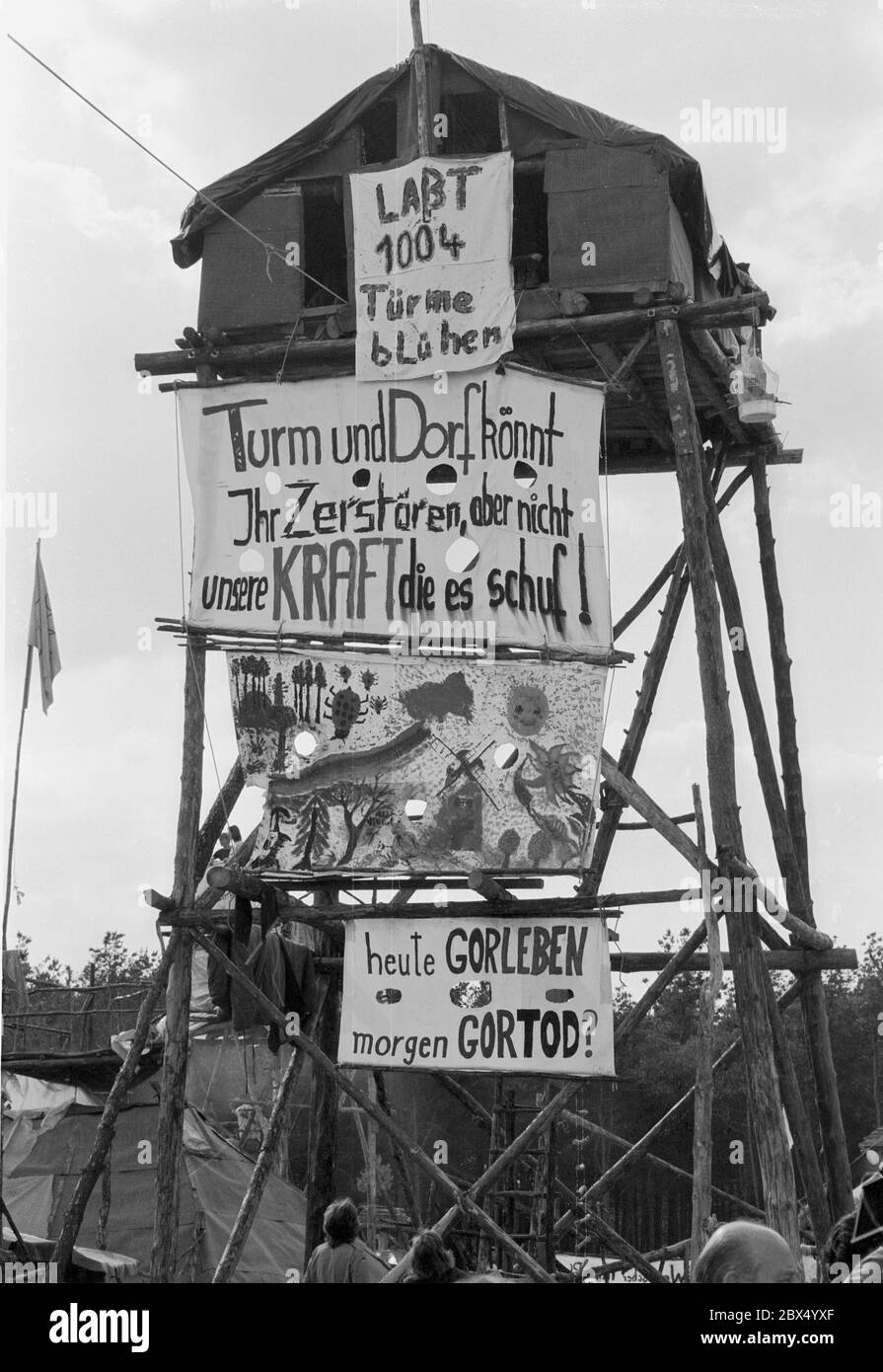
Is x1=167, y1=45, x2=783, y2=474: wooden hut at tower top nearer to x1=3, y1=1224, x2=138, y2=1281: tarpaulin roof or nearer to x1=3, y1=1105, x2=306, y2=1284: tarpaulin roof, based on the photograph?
x1=3, y1=1224, x2=138, y2=1281: tarpaulin roof

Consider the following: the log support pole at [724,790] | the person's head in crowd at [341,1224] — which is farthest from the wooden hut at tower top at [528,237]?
the person's head in crowd at [341,1224]

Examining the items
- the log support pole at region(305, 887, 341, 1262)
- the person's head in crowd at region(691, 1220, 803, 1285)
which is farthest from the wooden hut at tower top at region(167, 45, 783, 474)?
the person's head in crowd at region(691, 1220, 803, 1285)

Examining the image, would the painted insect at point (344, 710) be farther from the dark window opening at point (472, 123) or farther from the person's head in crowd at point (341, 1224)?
the person's head in crowd at point (341, 1224)

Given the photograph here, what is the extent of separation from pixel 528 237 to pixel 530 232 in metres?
0.06

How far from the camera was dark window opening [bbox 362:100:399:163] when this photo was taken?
1582 cm

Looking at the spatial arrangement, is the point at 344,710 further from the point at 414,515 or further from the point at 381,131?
the point at 381,131

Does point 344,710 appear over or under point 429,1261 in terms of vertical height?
over

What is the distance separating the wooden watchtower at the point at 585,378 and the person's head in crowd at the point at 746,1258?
349 inches

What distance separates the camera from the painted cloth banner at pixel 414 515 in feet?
47.5

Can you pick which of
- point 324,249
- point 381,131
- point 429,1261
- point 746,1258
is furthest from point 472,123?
point 746,1258

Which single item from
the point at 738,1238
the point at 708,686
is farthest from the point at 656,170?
the point at 738,1238

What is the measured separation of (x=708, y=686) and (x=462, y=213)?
462cm

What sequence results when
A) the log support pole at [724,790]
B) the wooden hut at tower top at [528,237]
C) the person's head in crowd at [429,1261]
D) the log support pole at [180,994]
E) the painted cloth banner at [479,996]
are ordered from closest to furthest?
the person's head in crowd at [429,1261] → the log support pole at [724,790] → the painted cloth banner at [479,996] → the log support pole at [180,994] → the wooden hut at tower top at [528,237]

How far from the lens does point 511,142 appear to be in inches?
597
